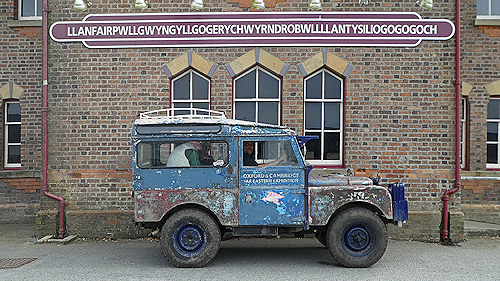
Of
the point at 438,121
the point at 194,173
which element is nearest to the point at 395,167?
the point at 438,121

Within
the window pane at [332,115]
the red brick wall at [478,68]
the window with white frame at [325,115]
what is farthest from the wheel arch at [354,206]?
the red brick wall at [478,68]

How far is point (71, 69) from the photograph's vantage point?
8.29 m

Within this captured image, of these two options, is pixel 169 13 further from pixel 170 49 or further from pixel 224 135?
pixel 224 135

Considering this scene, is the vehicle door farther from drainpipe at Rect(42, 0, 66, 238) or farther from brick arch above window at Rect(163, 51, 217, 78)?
drainpipe at Rect(42, 0, 66, 238)

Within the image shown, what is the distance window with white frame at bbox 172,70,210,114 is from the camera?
8.39 m

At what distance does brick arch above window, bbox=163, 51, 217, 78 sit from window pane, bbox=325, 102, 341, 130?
8.16 feet

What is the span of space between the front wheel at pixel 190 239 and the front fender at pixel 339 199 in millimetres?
1508

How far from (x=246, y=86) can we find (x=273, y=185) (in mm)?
3006

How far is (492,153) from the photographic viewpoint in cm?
969

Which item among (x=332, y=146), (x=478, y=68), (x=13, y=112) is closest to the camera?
(x=332, y=146)

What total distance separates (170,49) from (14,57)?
4.60 m

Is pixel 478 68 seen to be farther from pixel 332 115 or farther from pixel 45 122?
pixel 45 122

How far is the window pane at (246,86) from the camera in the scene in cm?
840

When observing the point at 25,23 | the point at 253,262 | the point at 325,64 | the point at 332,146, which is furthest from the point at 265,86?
the point at 25,23
